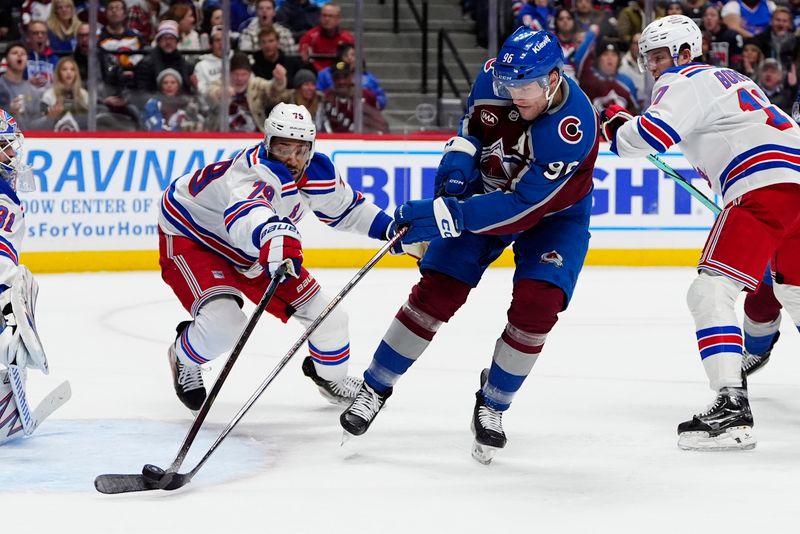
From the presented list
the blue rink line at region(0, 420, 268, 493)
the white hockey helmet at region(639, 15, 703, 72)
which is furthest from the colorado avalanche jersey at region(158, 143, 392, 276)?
the white hockey helmet at region(639, 15, 703, 72)

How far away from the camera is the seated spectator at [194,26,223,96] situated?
739cm

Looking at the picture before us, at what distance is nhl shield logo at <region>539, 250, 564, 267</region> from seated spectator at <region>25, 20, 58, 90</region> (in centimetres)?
484

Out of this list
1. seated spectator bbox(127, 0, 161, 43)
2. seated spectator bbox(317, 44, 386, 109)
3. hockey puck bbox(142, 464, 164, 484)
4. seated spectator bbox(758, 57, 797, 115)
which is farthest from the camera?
seated spectator bbox(758, 57, 797, 115)

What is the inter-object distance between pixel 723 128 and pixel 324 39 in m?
4.57

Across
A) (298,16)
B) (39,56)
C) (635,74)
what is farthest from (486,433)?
(635,74)

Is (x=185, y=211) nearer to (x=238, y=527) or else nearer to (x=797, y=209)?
(x=238, y=527)

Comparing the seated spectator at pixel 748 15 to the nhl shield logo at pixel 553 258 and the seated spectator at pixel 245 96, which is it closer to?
the seated spectator at pixel 245 96

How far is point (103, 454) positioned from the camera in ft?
10.4

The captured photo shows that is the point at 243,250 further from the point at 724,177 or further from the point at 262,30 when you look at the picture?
the point at 262,30

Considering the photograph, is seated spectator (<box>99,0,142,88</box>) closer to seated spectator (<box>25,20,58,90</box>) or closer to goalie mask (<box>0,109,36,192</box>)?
seated spectator (<box>25,20,58,90</box>)

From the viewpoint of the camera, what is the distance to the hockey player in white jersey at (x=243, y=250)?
347 cm

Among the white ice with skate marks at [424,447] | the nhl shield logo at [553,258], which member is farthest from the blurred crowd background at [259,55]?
the nhl shield logo at [553,258]

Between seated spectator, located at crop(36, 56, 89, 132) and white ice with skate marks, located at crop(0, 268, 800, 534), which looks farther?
seated spectator, located at crop(36, 56, 89, 132)

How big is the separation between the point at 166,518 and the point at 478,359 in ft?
7.24
